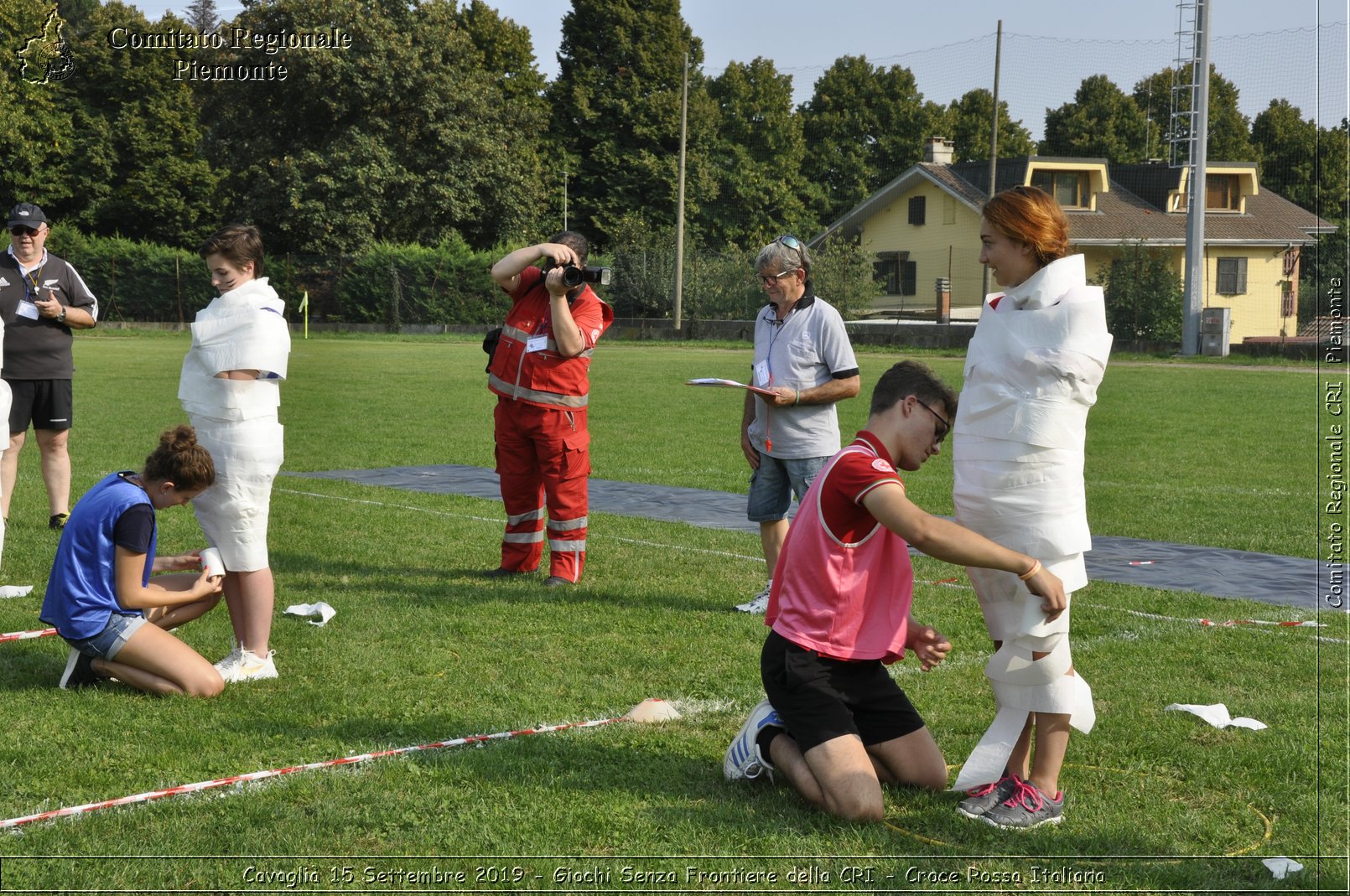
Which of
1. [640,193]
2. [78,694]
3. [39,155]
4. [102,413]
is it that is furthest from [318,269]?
[78,694]

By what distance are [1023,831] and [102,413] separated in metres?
15.6

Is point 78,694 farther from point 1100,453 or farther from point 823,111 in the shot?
point 823,111

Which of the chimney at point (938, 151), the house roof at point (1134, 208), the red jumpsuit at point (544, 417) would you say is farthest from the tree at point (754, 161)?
the red jumpsuit at point (544, 417)

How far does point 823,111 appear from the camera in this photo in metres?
69.1

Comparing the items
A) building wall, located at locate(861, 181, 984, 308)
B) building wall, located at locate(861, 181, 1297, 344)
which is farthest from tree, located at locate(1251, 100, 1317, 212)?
building wall, located at locate(861, 181, 984, 308)

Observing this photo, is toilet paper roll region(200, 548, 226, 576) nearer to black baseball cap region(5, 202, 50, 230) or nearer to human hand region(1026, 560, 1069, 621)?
human hand region(1026, 560, 1069, 621)

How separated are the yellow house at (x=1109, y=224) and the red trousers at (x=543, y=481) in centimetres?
3675

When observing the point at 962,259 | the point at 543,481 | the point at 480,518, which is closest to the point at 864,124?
the point at 962,259

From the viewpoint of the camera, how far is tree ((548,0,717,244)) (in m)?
59.1

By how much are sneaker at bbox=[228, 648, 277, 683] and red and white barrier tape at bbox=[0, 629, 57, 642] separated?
4.24 ft

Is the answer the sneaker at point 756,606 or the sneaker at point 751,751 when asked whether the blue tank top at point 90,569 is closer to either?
the sneaker at point 751,751

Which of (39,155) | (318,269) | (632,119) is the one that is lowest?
(318,269)

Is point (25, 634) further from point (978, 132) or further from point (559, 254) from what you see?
point (978, 132)

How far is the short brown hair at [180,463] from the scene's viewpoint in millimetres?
5066
